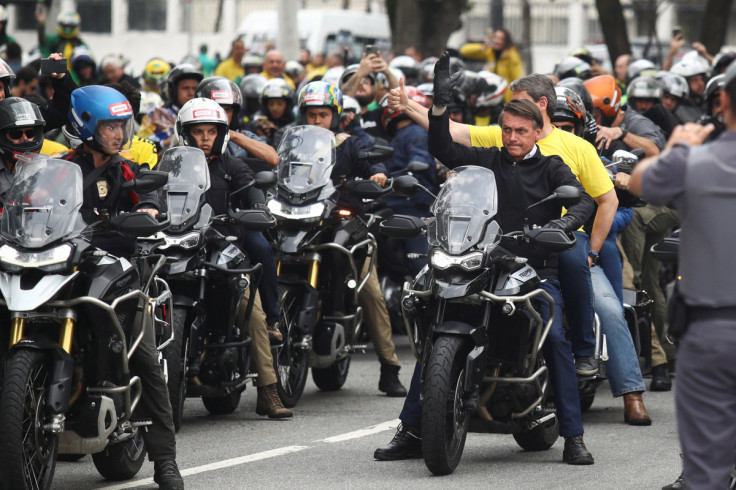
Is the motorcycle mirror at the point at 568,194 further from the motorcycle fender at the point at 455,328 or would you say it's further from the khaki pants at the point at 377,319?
the khaki pants at the point at 377,319

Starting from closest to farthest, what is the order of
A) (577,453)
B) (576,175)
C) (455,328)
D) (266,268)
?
(455,328)
(577,453)
(576,175)
(266,268)

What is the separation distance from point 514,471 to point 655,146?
3.79 m

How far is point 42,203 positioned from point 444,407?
7.01 feet

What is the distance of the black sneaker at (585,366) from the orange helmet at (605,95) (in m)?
2.98

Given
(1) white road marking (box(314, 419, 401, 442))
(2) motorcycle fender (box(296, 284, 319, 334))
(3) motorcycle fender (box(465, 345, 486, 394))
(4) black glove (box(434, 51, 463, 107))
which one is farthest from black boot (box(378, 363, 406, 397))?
(4) black glove (box(434, 51, 463, 107))

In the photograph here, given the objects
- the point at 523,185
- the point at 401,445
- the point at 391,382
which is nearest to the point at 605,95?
the point at 391,382

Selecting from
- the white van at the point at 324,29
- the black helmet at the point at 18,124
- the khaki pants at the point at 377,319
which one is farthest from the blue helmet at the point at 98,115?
the white van at the point at 324,29

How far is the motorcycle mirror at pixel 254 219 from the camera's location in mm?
8156

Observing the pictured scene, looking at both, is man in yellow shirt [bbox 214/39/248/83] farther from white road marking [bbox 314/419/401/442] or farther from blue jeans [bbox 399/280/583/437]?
blue jeans [bbox 399/280/583/437]

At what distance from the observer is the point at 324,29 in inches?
1192

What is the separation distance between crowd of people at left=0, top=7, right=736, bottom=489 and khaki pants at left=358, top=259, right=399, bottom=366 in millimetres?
11

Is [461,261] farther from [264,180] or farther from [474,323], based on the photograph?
[264,180]

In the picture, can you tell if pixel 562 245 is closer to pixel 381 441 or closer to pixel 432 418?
pixel 432 418

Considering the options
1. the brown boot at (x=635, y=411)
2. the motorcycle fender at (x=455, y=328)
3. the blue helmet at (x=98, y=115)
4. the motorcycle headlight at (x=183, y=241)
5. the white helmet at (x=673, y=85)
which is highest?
the white helmet at (x=673, y=85)
